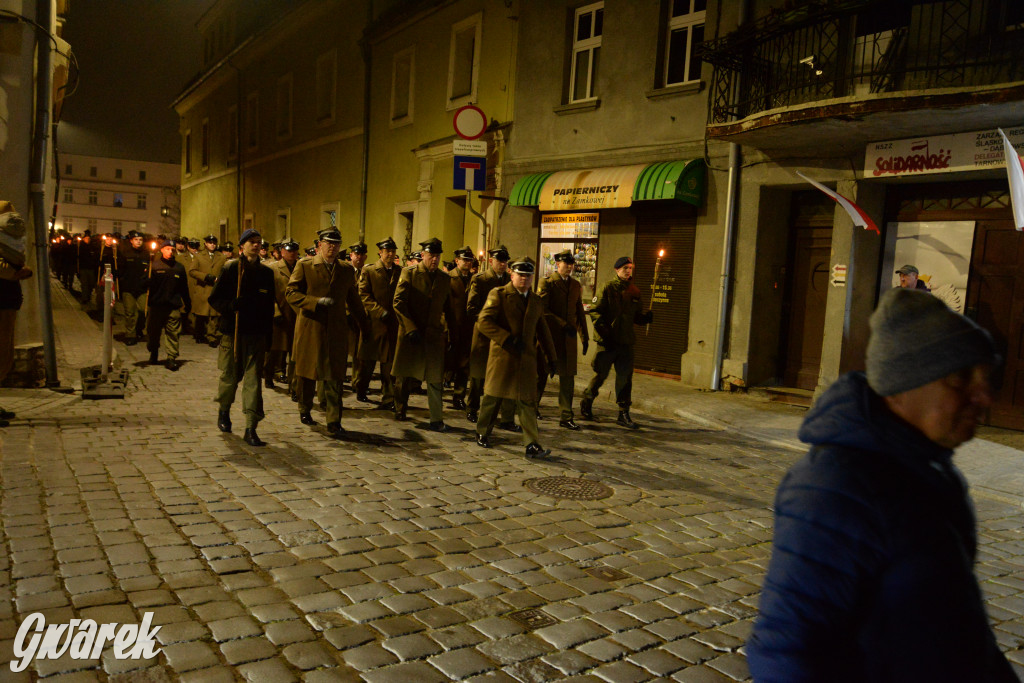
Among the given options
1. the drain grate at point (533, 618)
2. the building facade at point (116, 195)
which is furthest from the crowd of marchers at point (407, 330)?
the building facade at point (116, 195)

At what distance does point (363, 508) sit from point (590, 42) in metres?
13.1

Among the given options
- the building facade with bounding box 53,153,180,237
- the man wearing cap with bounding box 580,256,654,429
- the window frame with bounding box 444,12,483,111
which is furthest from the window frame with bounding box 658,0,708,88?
the building facade with bounding box 53,153,180,237

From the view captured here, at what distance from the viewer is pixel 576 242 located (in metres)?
16.3

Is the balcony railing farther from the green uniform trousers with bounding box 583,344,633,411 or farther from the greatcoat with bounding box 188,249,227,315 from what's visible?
the greatcoat with bounding box 188,249,227,315

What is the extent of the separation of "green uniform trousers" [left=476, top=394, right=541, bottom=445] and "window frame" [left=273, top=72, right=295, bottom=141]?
76.8 feet

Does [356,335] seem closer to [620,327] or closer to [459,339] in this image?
[459,339]

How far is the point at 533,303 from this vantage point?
8109mm

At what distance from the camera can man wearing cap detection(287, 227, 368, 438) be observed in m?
8.25

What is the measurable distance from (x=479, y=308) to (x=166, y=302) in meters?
5.90

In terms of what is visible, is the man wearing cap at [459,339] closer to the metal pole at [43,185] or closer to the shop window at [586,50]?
the metal pole at [43,185]

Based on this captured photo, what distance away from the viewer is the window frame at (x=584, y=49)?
52.7 ft

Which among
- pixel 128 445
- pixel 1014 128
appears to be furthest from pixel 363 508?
pixel 1014 128

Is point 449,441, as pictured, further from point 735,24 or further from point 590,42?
point 590,42

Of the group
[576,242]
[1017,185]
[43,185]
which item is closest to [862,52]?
[1017,185]
